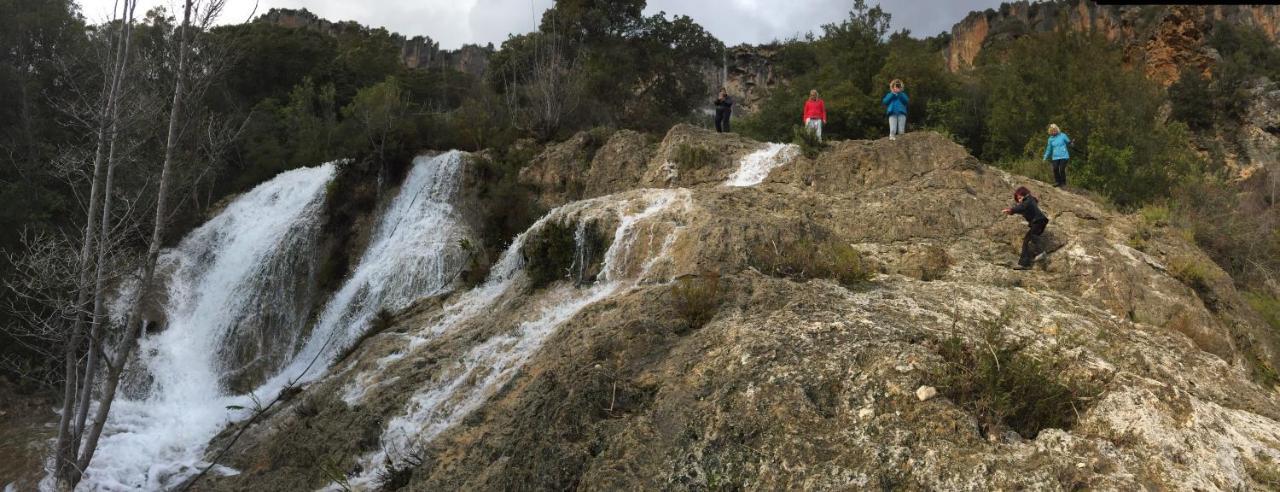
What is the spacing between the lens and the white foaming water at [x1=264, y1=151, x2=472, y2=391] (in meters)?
12.9

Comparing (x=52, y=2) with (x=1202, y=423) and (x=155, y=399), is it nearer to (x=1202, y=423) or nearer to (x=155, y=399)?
(x=155, y=399)

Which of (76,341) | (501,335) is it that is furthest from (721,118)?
(76,341)

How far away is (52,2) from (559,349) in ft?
83.2

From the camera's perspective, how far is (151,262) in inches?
360

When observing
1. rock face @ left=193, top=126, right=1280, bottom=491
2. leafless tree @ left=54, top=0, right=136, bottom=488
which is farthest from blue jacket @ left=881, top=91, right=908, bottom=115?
leafless tree @ left=54, top=0, right=136, bottom=488

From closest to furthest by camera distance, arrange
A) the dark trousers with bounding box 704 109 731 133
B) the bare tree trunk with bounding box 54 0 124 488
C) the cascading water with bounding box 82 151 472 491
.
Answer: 1. the bare tree trunk with bounding box 54 0 124 488
2. the cascading water with bounding box 82 151 472 491
3. the dark trousers with bounding box 704 109 731 133

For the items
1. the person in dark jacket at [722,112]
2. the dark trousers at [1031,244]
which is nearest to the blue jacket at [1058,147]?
the dark trousers at [1031,244]

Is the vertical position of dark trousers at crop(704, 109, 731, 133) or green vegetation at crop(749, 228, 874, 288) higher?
dark trousers at crop(704, 109, 731, 133)

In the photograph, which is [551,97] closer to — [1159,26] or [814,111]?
[814,111]

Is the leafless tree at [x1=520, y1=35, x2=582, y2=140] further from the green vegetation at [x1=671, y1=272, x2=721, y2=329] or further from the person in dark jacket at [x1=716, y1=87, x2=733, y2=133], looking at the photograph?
the green vegetation at [x1=671, y1=272, x2=721, y2=329]

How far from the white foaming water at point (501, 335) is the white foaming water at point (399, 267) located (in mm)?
2119

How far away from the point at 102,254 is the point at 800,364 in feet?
27.0

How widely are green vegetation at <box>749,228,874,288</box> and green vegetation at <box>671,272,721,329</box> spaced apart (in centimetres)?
107

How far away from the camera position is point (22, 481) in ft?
32.6
